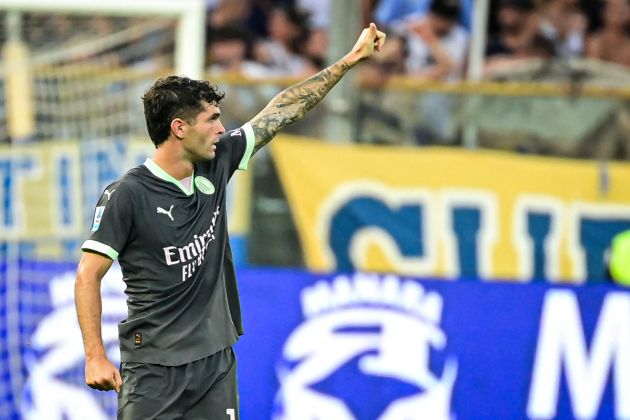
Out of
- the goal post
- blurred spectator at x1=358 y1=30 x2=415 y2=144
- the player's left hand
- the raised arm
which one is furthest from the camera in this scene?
blurred spectator at x1=358 y1=30 x2=415 y2=144

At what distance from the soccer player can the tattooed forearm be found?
1.35ft

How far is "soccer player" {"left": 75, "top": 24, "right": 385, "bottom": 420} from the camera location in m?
4.92

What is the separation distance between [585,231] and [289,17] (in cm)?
292

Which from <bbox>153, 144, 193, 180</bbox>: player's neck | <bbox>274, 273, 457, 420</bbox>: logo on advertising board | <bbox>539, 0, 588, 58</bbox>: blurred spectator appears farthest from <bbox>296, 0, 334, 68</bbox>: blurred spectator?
<bbox>153, 144, 193, 180</bbox>: player's neck

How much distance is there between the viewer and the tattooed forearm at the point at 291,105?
549cm

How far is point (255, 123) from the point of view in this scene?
18.1 feet

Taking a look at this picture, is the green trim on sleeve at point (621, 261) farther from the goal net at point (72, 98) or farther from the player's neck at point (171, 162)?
A: the player's neck at point (171, 162)

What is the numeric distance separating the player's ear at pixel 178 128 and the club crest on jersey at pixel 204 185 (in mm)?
205

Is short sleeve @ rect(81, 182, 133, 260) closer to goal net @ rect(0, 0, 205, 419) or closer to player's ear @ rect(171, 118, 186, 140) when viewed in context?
player's ear @ rect(171, 118, 186, 140)

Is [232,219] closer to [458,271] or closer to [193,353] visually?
[458,271]

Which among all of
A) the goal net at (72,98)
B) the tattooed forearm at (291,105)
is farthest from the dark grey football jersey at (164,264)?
the goal net at (72,98)

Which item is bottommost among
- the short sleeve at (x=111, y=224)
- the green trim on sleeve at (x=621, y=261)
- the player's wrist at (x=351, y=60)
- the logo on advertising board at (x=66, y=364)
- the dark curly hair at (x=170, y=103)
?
the logo on advertising board at (x=66, y=364)

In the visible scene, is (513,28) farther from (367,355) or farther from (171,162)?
(171,162)

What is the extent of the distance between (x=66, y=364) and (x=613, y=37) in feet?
16.9
